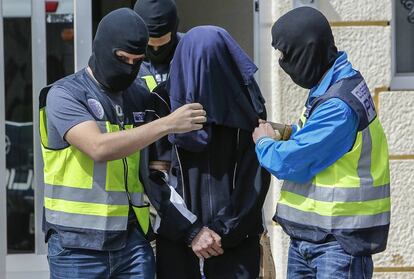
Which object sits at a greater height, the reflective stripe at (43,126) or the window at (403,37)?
the window at (403,37)

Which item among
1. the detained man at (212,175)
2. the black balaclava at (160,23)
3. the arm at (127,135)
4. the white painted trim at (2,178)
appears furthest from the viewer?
the white painted trim at (2,178)

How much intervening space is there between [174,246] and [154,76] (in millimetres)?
793

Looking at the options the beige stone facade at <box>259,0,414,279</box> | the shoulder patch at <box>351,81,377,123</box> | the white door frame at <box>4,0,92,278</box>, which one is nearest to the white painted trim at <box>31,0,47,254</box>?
the white door frame at <box>4,0,92,278</box>

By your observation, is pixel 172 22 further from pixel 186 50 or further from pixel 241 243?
pixel 241 243

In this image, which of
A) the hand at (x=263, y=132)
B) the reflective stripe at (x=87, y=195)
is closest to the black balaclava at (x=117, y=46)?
the reflective stripe at (x=87, y=195)

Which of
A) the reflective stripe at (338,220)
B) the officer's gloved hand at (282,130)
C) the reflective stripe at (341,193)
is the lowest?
the reflective stripe at (338,220)

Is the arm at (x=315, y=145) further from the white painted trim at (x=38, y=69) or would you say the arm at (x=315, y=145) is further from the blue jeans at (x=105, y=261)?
the white painted trim at (x=38, y=69)

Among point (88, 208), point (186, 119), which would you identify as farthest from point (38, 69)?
point (186, 119)

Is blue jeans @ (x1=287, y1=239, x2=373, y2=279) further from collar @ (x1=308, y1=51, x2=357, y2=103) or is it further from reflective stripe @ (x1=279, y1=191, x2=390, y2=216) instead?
collar @ (x1=308, y1=51, x2=357, y2=103)

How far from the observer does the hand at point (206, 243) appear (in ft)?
11.6

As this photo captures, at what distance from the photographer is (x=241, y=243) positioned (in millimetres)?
3650

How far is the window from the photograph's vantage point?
230 inches

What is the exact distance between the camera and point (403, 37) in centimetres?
586

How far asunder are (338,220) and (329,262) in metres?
0.16
